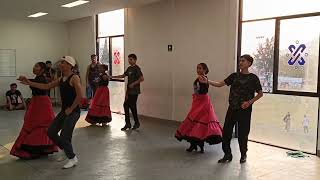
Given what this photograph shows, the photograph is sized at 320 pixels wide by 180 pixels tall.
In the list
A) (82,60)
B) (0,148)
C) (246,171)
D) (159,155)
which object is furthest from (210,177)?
(82,60)

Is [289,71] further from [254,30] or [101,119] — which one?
[101,119]

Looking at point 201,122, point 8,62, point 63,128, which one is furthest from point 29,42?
point 201,122

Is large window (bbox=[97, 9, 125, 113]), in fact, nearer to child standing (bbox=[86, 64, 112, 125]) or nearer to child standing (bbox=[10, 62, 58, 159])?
child standing (bbox=[86, 64, 112, 125])

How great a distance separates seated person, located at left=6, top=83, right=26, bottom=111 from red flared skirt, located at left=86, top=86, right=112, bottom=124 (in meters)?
3.67

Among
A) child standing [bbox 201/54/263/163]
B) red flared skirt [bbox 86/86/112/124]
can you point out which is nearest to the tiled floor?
child standing [bbox 201/54/263/163]

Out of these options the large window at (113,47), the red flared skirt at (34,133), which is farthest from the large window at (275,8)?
the large window at (113,47)

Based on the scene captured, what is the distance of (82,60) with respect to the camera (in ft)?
34.8

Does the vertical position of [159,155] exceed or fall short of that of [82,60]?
it falls short

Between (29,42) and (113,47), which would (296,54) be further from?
(29,42)

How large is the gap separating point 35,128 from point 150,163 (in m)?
1.58

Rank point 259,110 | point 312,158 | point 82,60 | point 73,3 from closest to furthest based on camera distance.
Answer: point 312,158 < point 259,110 < point 73,3 < point 82,60

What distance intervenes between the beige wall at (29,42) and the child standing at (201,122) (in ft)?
23.5

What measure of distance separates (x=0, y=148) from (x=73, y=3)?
11.9ft

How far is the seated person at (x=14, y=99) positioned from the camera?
32.4 feet
